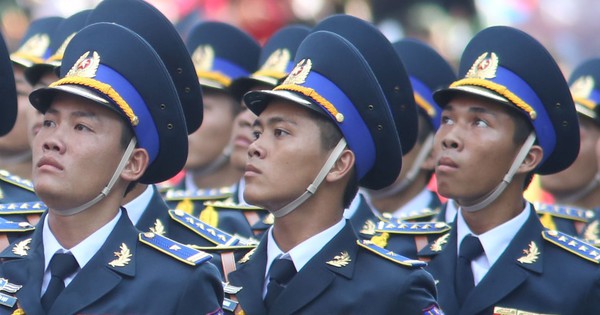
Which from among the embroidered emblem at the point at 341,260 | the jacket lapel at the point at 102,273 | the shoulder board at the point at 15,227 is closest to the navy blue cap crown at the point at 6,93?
the shoulder board at the point at 15,227

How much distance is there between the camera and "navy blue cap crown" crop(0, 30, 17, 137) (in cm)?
896

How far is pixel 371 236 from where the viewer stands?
9.95 meters

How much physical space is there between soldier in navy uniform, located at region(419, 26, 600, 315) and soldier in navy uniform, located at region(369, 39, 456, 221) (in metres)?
2.82

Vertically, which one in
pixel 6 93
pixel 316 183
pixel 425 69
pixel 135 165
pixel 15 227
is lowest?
pixel 15 227

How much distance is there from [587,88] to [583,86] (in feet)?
0.18

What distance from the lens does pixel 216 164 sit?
13.4 m

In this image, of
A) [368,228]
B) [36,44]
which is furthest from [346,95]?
[36,44]

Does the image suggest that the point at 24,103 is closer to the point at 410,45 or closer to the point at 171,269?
the point at 410,45

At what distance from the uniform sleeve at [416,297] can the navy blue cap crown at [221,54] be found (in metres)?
5.19

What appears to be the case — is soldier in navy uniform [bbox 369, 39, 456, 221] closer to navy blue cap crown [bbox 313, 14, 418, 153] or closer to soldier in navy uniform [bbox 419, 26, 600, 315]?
navy blue cap crown [bbox 313, 14, 418, 153]

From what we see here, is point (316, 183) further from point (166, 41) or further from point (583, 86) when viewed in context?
point (583, 86)

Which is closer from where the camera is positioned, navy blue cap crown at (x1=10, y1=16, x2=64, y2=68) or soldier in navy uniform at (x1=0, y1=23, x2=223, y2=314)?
soldier in navy uniform at (x1=0, y1=23, x2=223, y2=314)

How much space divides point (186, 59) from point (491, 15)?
1500 cm

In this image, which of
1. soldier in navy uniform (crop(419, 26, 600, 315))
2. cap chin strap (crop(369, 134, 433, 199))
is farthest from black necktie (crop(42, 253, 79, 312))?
cap chin strap (crop(369, 134, 433, 199))
